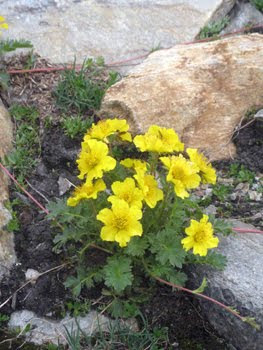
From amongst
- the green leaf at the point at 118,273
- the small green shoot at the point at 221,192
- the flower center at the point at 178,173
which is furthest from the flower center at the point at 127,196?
the small green shoot at the point at 221,192

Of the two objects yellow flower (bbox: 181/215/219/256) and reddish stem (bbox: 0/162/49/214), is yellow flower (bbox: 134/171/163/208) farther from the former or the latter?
reddish stem (bbox: 0/162/49/214)

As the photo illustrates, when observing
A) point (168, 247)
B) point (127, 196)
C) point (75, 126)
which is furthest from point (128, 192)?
point (75, 126)

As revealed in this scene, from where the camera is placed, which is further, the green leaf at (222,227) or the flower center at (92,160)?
the green leaf at (222,227)

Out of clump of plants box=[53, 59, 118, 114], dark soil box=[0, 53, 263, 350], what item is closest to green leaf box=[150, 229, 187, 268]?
dark soil box=[0, 53, 263, 350]

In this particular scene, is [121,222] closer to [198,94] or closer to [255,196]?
[255,196]

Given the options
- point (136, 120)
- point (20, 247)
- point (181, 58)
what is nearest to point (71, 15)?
point (181, 58)

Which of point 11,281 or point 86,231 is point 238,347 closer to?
point 86,231

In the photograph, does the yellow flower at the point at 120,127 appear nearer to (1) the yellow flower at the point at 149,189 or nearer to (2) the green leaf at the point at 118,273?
(1) the yellow flower at the point at 149,189
